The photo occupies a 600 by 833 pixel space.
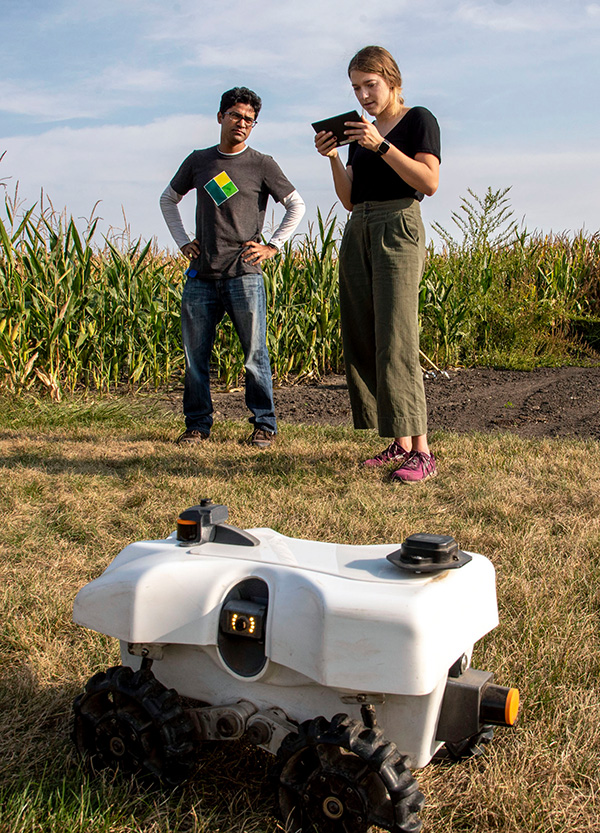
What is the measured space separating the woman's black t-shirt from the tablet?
0.51 feet

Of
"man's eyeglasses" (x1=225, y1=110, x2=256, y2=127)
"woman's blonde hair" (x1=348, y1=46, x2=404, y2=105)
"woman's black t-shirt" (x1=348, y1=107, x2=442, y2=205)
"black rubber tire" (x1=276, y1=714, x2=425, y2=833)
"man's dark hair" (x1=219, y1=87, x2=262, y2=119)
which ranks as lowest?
"black rubber tire" (x1=276, y1=714, x2=425, y2=833)

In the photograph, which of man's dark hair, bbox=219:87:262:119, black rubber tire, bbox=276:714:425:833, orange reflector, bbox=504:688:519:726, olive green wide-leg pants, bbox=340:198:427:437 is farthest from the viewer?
man's dark hair, bbox=219:87:262:119

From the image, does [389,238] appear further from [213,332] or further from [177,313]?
[177,313]

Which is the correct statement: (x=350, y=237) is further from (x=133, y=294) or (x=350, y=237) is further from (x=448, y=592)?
(x=133, y=294)

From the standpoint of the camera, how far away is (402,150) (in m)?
3.17

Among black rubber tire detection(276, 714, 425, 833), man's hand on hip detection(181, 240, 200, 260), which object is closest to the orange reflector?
black rubber tire detection(276, 714, 425, 833)

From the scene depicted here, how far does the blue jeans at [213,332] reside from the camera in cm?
423

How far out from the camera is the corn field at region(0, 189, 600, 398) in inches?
221

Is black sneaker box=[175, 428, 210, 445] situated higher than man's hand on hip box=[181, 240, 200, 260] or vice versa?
man's hand on hip box=[181, 240, 200, 260]

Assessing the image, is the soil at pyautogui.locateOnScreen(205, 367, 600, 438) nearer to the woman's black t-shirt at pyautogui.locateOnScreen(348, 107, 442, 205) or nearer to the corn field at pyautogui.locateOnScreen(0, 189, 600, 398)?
the corn field at pyautogui.locateOnScreen(0, 189, 600, 398)

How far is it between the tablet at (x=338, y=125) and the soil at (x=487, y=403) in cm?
227

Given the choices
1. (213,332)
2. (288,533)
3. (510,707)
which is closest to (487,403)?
(213,332)

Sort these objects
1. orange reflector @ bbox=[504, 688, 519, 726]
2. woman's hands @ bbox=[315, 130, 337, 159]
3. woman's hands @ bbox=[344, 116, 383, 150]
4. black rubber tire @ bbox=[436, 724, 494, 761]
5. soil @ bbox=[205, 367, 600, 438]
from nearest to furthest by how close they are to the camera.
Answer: orange reflector @ bbox=[504, 688, 519, 726] < black rubber tire @ bbox=[436, 724, 494, 761] < woman's hands @ bbox=[344, 116, 383, 150] < woman's hands @ bbox=[315, 130, 337, 159] < soil @ bbox=[205, 367, 600, 438]

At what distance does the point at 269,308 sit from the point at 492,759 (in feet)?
17.5
